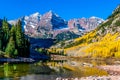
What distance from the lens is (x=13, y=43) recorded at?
170 metres

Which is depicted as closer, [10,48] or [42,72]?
[42,72]

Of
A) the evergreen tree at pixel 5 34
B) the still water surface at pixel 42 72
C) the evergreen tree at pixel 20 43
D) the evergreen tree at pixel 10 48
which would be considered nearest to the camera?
the still water surface at pixel 42 72

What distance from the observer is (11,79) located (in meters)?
74.7

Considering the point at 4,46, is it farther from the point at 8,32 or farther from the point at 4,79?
the point at 4,79

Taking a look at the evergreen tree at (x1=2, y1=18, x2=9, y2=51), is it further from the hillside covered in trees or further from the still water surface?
the still water surface

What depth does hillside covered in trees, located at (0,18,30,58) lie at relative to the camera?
168 metres

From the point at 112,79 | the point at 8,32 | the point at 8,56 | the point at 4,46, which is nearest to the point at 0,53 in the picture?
the point at 8,56

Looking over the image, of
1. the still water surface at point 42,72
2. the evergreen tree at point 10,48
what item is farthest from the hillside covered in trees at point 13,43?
the still water surface at point 42,72

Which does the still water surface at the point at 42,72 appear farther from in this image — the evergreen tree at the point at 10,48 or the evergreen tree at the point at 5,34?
the evergreen tree at the point at 5,34

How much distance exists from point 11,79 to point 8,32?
114718 mm

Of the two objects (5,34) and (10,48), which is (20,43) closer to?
(5,34)

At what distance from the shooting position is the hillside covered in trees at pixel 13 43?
168250mm

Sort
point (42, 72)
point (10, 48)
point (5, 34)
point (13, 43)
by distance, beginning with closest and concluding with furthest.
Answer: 1. point (42, 72)
2. point (10, 48)
3. point (13, 43)
4. point (5, 34)

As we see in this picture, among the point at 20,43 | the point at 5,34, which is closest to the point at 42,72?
the point at 20,43
